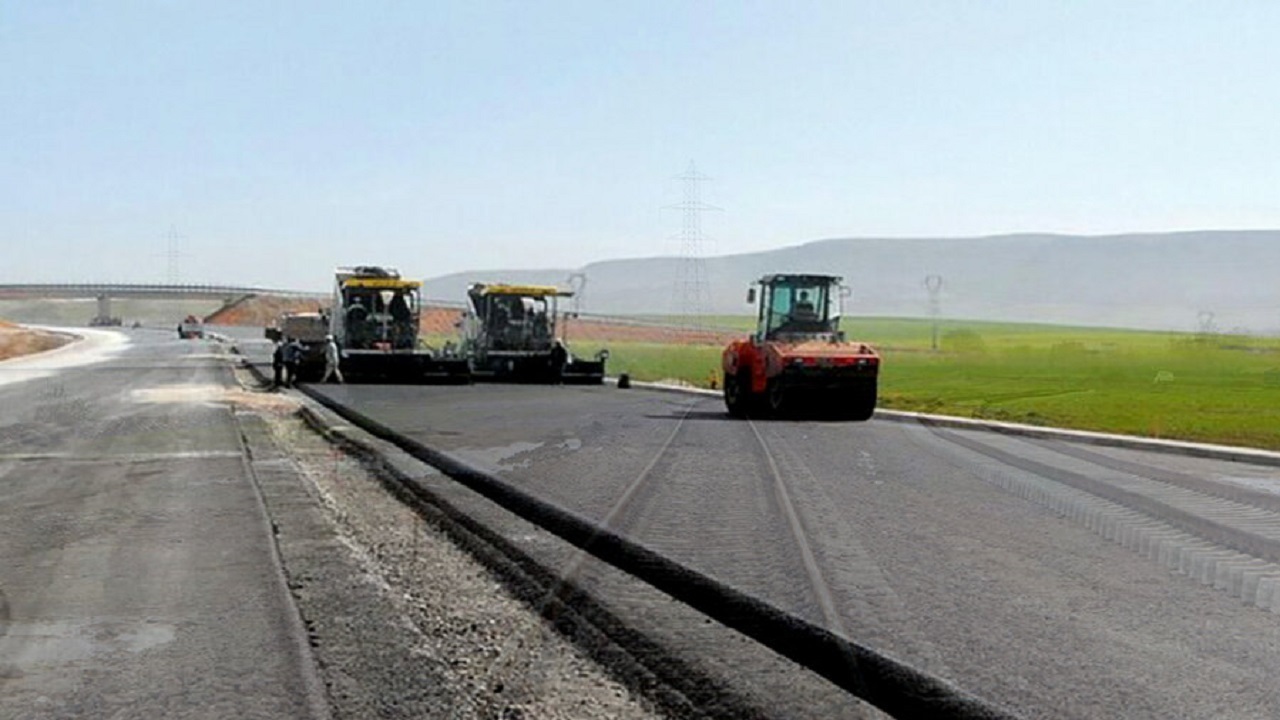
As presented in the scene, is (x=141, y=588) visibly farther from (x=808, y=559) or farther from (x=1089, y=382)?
(x=1089, y=382)

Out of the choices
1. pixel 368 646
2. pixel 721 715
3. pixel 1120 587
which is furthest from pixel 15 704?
pixel 1120 587

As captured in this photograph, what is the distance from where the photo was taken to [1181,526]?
13.0 metres

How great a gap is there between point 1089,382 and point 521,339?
62.6ft

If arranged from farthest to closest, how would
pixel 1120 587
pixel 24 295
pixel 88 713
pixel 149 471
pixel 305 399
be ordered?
1. pixel 24 295
2. pixel 305 399
3. pixel 149 471
4. pixel 1120 587
5. pixel 88 713

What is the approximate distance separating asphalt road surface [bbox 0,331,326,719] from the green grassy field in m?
16.9

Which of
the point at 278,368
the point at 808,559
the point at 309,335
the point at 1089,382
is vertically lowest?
the point at 1089,382

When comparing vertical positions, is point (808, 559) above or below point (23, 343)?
above

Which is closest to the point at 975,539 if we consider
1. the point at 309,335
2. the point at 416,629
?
the point at 416,629

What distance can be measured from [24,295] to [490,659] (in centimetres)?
15479

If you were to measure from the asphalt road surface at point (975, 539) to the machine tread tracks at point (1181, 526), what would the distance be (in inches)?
1.6

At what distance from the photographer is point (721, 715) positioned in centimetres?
655

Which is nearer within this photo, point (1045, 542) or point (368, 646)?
point (368, 646)

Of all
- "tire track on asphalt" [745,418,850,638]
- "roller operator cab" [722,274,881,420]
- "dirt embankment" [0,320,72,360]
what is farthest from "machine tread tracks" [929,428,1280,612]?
"dirt embankment" [0,320,72,360]

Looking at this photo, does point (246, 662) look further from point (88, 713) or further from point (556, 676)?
point (556, 676)
